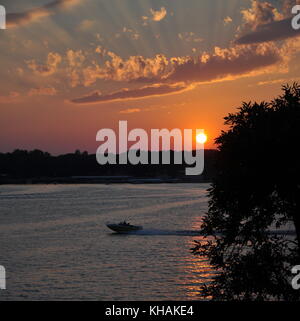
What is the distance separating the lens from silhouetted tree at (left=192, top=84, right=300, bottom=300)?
22375mm

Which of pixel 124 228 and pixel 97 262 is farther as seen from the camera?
pixel 124 228

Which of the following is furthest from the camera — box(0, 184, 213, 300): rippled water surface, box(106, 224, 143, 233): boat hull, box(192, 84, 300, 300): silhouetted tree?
box(106, 224, 143, 233): boat hull

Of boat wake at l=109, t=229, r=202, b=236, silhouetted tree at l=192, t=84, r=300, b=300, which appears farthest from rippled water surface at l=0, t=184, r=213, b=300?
silhouetted tree at l=192, t=84, r=300, b=300

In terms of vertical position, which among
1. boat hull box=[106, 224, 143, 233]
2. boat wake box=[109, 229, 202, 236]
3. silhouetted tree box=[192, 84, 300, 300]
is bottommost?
boat wake box=[109, 229, 202, 236]

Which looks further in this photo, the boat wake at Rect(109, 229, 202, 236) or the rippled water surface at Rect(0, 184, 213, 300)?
the boat wake at Rect(109, 229, 202, 236)

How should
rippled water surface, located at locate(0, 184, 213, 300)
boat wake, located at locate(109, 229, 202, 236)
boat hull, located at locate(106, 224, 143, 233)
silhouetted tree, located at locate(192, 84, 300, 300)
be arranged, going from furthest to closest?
boat hull, located at locate(106, 224, 143, 233)
boat wake, located at locate(109, 229, 202, 236)
rippled water surface, located at locate(0, 184, 213, 300)
silhouetted tree, located at locate(192, 84, 300, 300)

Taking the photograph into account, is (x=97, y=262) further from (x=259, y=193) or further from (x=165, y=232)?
(x=259, y=193)

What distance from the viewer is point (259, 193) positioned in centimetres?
2322

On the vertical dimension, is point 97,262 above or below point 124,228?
below

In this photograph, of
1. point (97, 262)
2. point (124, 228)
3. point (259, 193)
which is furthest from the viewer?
point (124, 228)

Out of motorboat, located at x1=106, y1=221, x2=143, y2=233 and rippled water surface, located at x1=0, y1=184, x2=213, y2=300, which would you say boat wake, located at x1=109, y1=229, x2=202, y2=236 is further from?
motorboat, located at x1=106, y1=221, x2=143, y2=233

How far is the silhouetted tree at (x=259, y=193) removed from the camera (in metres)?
22.4

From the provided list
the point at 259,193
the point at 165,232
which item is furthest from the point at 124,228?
the point at 259,193
